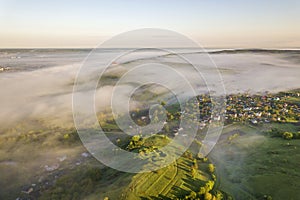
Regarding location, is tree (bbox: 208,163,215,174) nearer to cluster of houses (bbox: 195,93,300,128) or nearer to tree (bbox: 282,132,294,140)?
tree (bbox: 282,132,294,140)

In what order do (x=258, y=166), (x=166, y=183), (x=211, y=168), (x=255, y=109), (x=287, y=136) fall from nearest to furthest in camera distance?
(x=166, y=183), (x=211, y=168), (x=258, y=166), (x=287, y=136), (x=255, y=109)

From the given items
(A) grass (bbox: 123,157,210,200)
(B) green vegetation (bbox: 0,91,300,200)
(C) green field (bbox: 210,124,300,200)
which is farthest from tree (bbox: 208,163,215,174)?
(C) green field (bbox: 210,124,300,200)

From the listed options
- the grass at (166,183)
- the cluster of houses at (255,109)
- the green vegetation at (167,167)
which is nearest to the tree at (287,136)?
the green vegetation at (167,167)

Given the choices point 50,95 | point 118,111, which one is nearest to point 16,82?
point 50,95

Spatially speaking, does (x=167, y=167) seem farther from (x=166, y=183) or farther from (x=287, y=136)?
(x=287, y=136)

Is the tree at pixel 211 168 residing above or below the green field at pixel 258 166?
above

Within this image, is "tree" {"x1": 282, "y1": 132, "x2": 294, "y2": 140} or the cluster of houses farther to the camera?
the cluster of houses

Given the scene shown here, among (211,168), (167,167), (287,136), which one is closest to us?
(167,167)

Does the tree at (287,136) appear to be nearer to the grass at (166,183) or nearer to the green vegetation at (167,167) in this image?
the green vegetation at (167,167)

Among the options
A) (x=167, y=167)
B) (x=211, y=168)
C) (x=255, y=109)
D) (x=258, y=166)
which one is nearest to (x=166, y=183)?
(x=167, y=167)

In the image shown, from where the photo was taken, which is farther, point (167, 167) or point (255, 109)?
point (255, 109)

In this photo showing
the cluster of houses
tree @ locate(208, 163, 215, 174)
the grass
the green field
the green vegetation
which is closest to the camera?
the grass
